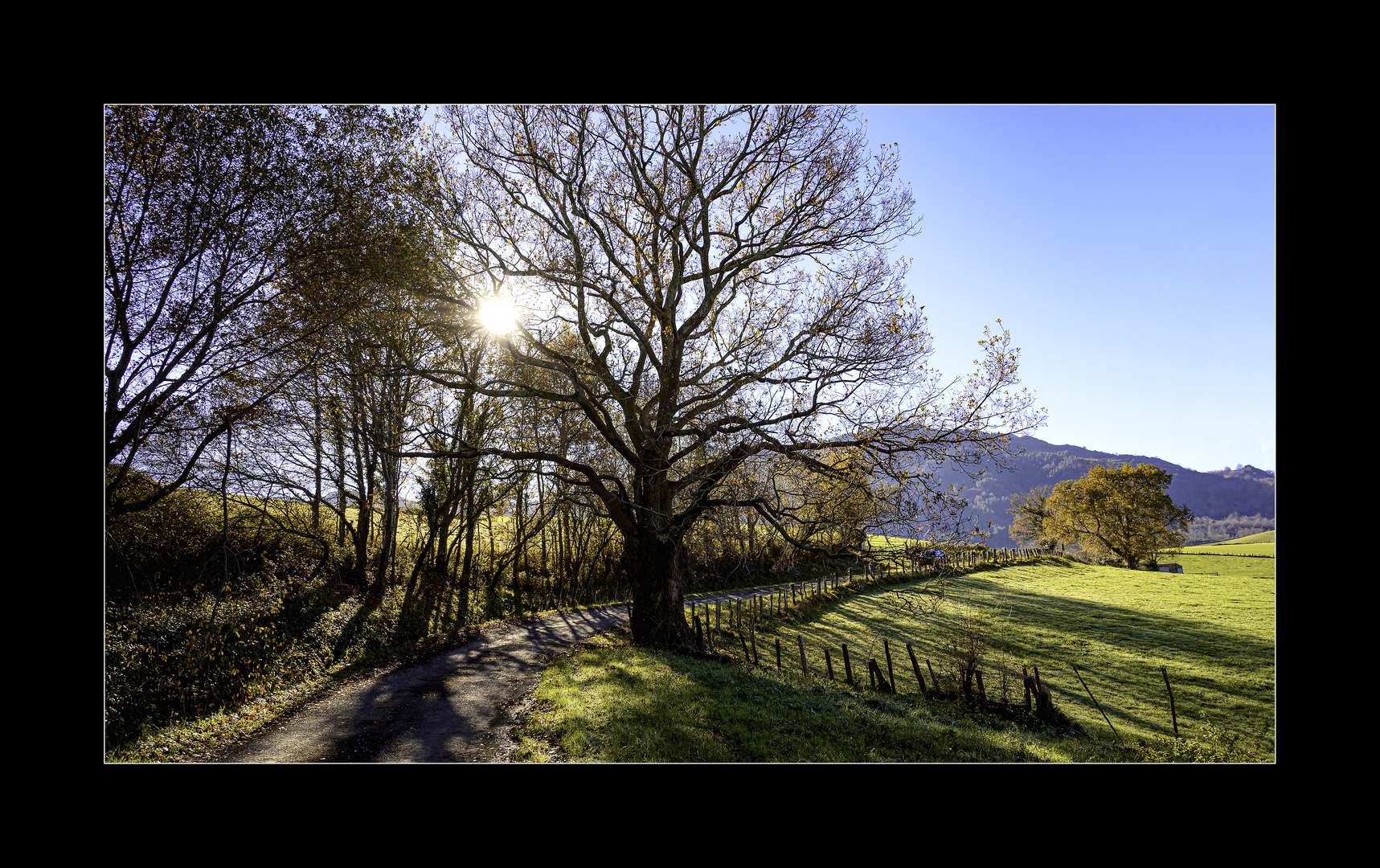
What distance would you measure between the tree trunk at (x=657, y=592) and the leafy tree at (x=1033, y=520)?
39.5 m

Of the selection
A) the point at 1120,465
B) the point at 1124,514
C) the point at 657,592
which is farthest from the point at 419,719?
the point at 1120,465

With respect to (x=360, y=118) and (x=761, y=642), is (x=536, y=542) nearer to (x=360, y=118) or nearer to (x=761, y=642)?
(x=761, y=642)

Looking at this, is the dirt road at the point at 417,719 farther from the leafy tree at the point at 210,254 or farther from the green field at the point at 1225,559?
the green field at the point at 1225,559

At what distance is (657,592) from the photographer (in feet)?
37.6

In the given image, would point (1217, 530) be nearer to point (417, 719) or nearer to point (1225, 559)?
point (1225, 559)

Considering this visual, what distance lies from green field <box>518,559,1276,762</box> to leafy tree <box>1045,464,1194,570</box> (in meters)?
12.6

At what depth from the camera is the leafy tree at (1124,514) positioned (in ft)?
Result: 115

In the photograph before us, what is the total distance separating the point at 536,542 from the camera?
2153 cm

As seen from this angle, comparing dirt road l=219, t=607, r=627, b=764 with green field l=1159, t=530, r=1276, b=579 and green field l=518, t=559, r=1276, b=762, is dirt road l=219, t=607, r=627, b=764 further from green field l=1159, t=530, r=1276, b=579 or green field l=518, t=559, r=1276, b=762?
green field l=1159, t=530, r=1276, b=579

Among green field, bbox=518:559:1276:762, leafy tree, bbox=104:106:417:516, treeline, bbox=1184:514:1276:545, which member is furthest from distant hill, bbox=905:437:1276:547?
leafy tree, bbox=104:106:417:516

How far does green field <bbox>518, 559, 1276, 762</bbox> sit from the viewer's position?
21.2ft

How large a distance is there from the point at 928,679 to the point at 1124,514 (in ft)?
113
